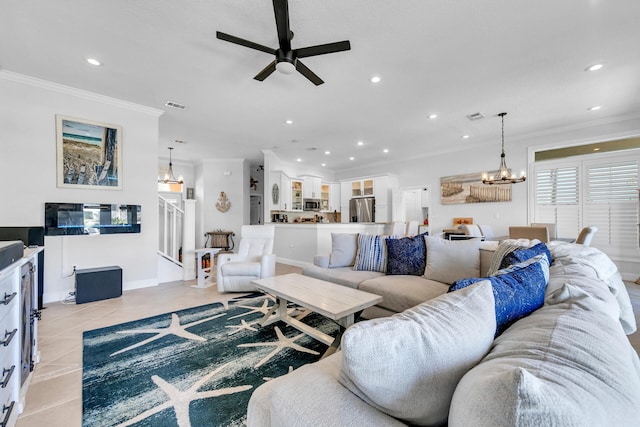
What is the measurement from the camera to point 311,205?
8.17m

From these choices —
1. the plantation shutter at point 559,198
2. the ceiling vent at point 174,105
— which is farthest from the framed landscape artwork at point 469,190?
the ceiling vent at point 174,105

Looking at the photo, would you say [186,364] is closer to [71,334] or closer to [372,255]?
[71,334]

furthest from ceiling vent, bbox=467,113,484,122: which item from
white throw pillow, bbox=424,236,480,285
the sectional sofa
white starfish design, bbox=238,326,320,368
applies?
white starfish design, bbox=238,326,320,368

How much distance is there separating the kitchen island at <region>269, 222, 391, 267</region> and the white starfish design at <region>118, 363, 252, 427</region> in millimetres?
3733

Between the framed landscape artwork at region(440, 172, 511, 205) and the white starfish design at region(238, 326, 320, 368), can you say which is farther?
the framed landscape artwork at region(440, 172, 511, 205)

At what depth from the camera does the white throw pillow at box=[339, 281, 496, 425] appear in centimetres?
63

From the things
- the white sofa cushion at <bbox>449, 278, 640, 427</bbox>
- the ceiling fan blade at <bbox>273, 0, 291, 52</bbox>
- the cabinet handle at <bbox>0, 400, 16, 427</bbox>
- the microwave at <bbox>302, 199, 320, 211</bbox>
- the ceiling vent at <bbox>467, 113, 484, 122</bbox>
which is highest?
the ceiling vent at <bbox>467, 113, 484, 122</bbox>

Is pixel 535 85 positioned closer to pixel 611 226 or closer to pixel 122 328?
pixel 611 226

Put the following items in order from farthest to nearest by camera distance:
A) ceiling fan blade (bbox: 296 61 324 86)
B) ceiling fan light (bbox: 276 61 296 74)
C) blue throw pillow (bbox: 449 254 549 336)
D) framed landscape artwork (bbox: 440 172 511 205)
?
1. framed landscape artwork (bbox: 440 172 511 205)
2. ceiling fan blade (bbox: 296 61 324 86)
3. ceiling fan light (bbox: 276 61 296 74)
4. blue throw pillow (bbox: 449 254 549 336)

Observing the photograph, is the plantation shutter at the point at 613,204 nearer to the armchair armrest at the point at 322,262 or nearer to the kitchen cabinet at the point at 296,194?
the armchair armrest at the point at 322,262

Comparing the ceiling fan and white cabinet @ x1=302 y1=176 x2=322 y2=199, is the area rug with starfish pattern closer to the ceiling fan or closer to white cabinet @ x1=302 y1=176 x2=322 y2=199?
the ceiling fan

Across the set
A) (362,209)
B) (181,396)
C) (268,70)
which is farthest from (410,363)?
(362,209)

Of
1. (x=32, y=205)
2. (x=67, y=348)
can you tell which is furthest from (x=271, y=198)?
(x=67, y=348)

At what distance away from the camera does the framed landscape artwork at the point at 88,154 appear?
349 cm
